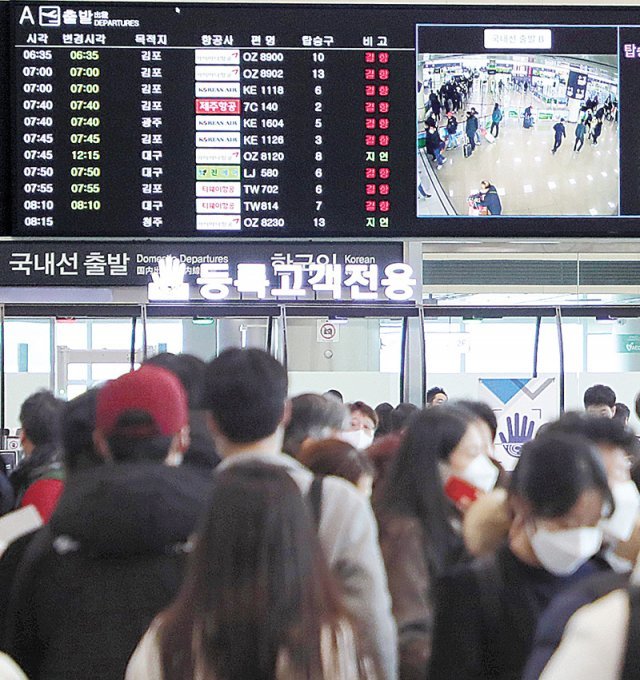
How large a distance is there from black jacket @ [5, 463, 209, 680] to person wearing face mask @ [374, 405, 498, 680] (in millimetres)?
797

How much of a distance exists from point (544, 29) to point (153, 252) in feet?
9.16

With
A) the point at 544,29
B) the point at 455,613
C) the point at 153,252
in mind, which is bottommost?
the point at 455,613

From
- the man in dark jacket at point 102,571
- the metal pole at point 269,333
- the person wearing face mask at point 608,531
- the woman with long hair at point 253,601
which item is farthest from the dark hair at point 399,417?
the woman with long hair at point 253,601

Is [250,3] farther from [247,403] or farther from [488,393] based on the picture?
[247,403]

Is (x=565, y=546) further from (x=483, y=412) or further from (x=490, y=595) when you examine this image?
(x=483, y=412)

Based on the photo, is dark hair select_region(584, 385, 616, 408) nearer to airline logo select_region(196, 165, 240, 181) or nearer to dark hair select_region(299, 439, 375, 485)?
airline logo select_region(196, 165, 240, 181)

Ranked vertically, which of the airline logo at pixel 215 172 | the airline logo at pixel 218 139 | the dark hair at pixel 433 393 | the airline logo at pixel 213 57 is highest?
the airline logo at pixel 213 57

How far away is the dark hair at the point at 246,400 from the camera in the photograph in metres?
2.86

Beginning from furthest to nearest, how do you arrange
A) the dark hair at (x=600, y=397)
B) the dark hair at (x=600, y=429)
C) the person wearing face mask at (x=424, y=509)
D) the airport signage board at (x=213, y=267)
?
the airport signage board at (x=213, y=267) → the dark hair at (x=600, y=397) → the dark hair at (x=600, y=429) → the person wearing face mask at (x=424, y=509)

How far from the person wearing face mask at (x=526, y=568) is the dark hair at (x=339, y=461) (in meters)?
0.98

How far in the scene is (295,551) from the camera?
6.43 ft

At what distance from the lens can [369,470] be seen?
11.5 feet

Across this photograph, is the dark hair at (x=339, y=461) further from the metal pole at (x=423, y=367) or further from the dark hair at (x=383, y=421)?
the metal pole at (x=423, y=367)

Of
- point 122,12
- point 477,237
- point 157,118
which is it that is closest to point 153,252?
point 157,118
